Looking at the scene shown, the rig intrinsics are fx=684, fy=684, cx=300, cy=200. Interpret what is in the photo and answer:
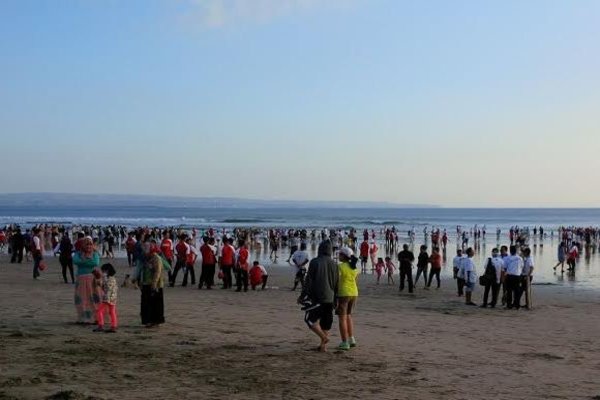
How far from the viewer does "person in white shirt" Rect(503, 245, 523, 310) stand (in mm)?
16797

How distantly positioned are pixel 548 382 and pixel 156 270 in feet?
21.1

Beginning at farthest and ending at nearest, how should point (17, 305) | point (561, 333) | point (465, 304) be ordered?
point (465, 304)
point (17, 305)
point (561, 333)

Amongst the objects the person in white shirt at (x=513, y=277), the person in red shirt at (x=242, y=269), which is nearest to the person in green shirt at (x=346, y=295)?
the person in white shirt at (x=513, y=277)

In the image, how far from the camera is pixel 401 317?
48.7 ft

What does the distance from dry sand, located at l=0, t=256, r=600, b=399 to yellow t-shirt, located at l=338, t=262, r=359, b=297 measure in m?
0.89

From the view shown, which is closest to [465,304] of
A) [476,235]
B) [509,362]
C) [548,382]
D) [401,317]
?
[401,317]

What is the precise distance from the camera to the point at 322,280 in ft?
32.2

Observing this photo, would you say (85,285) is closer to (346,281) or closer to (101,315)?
(101,315)

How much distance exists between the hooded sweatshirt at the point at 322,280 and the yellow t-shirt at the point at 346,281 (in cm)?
25

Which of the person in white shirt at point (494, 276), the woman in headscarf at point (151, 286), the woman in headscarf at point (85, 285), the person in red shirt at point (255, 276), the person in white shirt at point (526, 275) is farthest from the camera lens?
the person in red shirt at point (255, 276)

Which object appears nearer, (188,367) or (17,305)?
(188,367)

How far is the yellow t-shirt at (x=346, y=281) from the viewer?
10.2 metres

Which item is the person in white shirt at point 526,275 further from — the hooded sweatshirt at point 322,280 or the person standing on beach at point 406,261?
the hooded sweatshirt at point 322,280

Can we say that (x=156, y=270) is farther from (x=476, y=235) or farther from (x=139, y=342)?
(x=476, y=235)
